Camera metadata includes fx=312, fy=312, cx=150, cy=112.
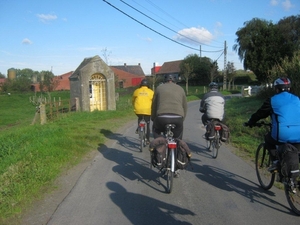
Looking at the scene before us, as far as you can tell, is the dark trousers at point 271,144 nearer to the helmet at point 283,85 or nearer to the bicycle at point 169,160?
the helmet at point 283,85

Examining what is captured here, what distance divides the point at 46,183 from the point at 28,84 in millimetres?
59668

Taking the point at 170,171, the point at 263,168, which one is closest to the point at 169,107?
the point at 170,171

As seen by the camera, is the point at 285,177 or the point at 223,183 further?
the point at 223,183

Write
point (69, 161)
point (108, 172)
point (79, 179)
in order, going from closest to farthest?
point (79, 179) → point (108, 172) → point (69, 161)

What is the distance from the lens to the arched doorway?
73.2 ft

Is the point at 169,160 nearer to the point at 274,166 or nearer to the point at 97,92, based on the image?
the point at 274,166

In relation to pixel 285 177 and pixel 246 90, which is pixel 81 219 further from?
pixel 246 90

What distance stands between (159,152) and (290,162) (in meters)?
2.00

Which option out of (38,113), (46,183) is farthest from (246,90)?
(46,183)

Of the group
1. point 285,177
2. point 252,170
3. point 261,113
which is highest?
→ point 261,113

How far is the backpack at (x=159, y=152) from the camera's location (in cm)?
523

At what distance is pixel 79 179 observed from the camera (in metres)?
6.13

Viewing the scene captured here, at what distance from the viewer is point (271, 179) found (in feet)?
17.1

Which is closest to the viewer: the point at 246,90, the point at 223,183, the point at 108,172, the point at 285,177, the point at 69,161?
the point at 285,177
